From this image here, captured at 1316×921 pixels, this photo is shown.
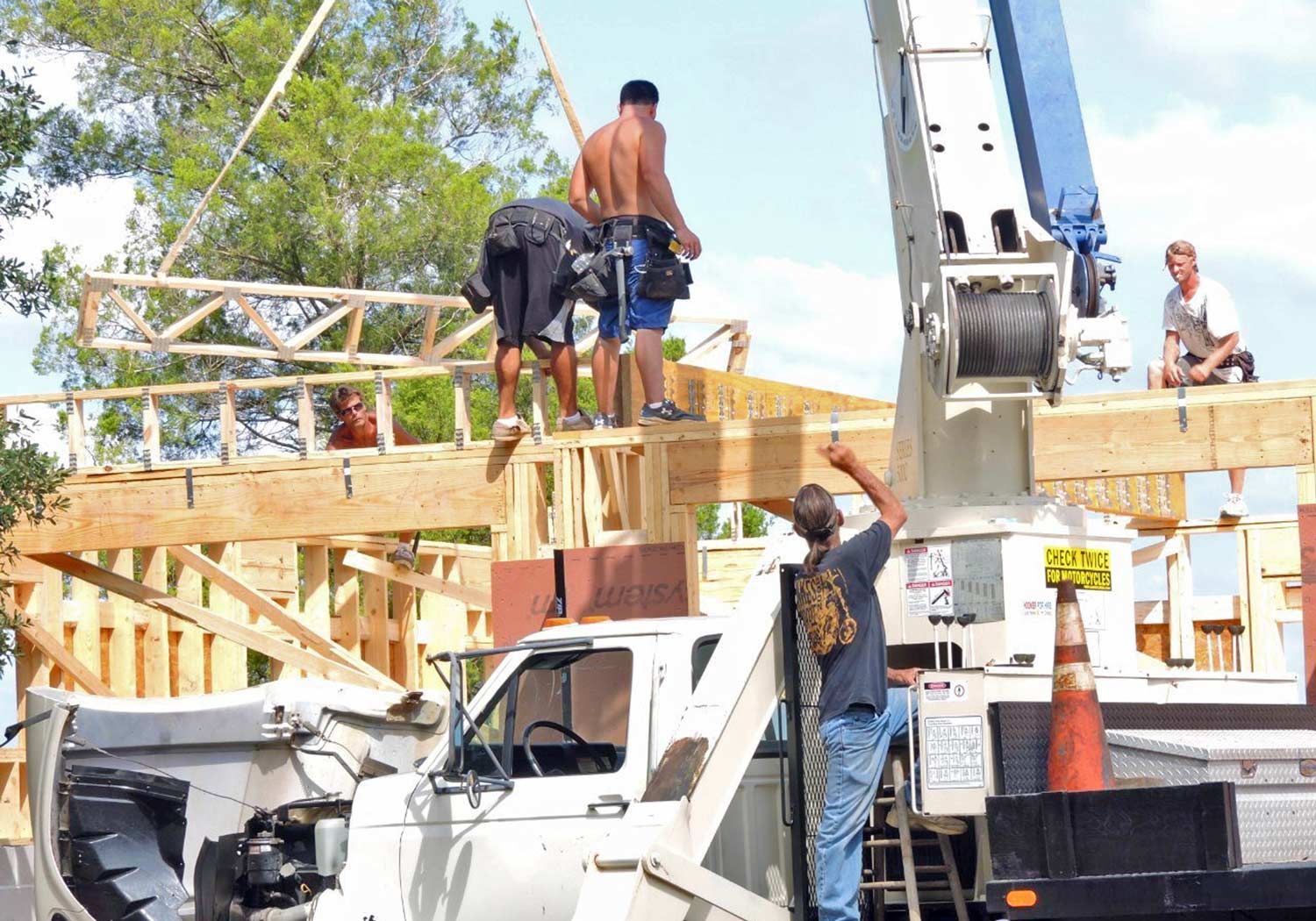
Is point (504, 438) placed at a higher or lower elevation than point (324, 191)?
lower

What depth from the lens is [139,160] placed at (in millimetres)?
A: 32500

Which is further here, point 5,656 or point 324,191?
point 324,191

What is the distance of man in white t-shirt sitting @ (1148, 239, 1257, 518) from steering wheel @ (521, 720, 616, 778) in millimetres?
6170

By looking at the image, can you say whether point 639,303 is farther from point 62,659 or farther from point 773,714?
point 62,659

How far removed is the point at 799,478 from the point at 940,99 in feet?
15.2

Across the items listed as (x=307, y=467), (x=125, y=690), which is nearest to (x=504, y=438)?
(x=307, y=467)

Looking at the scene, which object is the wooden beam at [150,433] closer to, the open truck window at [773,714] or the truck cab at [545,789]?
the truck cab at [545,789]

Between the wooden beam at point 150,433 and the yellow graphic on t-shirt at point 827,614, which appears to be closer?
the yellow graphic on t-shirt at point 827,614

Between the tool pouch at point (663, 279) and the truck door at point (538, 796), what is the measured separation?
15.6 ft

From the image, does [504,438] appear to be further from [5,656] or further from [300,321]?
[300,321]

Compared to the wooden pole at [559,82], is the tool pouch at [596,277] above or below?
below

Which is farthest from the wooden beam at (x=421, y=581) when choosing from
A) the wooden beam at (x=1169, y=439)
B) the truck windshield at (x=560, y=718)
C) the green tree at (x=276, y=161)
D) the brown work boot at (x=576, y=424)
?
the green tree at (x=276, y=161)

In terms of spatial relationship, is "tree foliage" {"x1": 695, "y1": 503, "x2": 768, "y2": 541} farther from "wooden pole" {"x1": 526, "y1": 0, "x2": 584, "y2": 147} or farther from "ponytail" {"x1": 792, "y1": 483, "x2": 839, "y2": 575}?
"ponytail" {"x1": 792, "y1": 483, "x2": 839, "y2": 575}

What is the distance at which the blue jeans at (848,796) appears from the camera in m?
6.50
